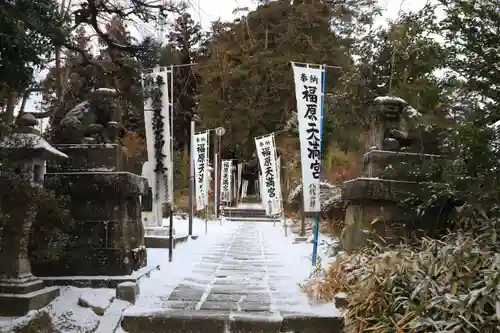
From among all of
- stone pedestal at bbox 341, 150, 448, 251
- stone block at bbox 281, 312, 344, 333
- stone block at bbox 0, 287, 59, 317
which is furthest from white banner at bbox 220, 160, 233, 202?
stone block at bbox 0, 287, 59, 317

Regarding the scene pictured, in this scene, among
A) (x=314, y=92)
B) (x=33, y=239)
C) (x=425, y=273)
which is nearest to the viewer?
(x=425, y=273)

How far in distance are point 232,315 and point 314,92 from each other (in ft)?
14.5

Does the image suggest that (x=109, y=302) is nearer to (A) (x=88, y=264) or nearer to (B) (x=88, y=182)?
(A) (x=88, y=264)

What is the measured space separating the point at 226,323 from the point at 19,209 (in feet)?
7.31

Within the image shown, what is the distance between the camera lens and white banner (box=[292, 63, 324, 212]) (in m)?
7.98

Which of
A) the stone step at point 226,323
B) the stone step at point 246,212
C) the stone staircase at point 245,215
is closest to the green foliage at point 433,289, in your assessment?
the stone step at point 226,323

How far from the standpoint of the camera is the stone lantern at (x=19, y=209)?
4.42 m

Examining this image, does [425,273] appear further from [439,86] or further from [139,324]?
[139,324]

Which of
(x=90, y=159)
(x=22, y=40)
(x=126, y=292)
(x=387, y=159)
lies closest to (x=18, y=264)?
(x=126, y=292)

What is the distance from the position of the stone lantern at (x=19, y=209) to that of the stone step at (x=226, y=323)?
0.96 meters

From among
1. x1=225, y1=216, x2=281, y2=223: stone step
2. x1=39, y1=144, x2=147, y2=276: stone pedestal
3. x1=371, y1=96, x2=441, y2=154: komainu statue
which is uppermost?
x1=371, y1=96, x2=441, y2=154: komainu statue

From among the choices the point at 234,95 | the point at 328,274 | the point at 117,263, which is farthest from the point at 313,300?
the point at 234,95

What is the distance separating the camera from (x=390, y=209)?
20.0ft

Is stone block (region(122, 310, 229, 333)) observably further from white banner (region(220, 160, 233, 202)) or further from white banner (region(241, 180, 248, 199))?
white banner (region(241, 180, 248, 199))
